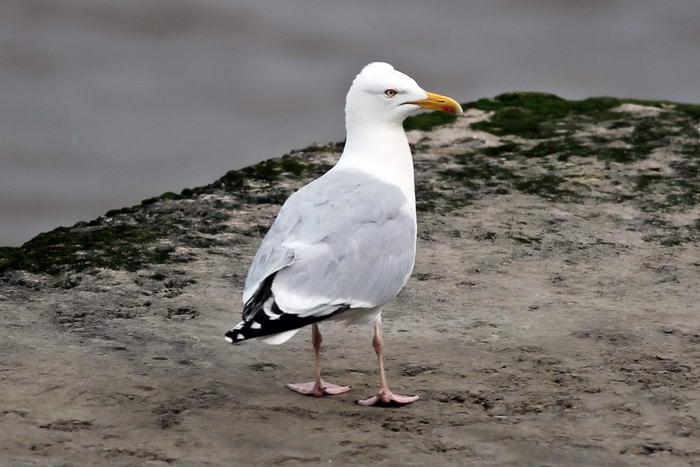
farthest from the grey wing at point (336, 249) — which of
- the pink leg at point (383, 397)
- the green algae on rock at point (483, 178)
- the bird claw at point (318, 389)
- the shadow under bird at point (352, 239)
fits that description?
the green algae on rock at point (483, 178)

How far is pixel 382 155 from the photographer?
16.6 feet

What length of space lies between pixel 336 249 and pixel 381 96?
771 millimetres

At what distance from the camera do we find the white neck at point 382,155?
505 centimetres

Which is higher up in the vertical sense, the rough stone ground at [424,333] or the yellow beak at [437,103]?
the yellow beak at [437,103]

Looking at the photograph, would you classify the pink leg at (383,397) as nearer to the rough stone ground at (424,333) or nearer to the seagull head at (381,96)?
the rough stone ground at (424,333)

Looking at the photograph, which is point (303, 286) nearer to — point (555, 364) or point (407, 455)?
point (407, 455)

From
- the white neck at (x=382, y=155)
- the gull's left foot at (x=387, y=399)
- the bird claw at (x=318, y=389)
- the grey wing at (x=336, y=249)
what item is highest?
the white neck at (x=382, y=155)

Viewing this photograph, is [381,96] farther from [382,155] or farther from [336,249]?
[336,249]

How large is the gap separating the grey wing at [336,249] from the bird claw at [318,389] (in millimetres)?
371

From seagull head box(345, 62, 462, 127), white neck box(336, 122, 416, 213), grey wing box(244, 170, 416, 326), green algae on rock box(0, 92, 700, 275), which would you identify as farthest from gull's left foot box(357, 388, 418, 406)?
green algae on rock box(0, 92, 700, 275)

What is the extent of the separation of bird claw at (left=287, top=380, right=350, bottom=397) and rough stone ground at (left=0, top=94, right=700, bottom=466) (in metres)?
0.03

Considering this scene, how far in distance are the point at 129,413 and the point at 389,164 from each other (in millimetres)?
1428

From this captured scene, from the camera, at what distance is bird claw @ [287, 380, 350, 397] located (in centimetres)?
473

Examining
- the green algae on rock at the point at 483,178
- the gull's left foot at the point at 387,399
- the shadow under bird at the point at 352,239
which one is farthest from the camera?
the green algae on rock at the point at 483,178
